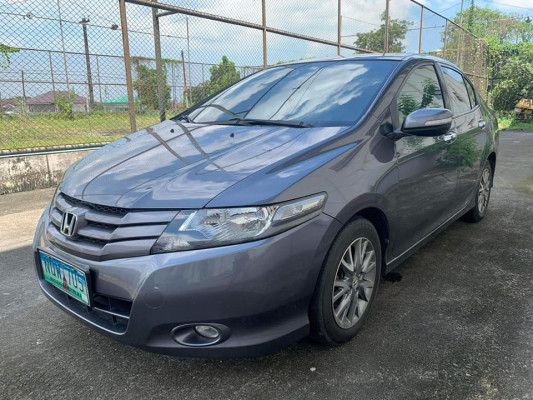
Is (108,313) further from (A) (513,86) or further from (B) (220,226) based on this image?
(A) (513,86)

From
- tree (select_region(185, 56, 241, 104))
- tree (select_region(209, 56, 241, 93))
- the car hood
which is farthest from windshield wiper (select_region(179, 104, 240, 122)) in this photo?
tree (select_region(209, 56, 241, 93))

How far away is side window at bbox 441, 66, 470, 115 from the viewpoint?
135 inches

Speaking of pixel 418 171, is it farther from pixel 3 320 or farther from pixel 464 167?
pixel 3 320

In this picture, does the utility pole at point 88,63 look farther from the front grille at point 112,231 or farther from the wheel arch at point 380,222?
the wheel arch at point 380,222

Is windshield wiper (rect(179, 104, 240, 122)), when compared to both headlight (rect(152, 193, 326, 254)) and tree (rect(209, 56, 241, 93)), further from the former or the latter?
tree (rect(209, 56, 241, 93))

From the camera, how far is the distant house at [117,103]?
21.8ft

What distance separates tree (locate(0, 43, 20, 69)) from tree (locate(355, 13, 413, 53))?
25.5 ft

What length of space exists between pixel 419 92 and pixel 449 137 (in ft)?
1.39

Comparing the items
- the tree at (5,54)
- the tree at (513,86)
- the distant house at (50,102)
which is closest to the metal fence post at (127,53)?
the tree at (5,54)

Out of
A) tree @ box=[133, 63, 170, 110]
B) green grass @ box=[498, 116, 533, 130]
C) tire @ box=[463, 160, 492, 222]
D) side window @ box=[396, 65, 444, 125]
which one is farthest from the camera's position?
green grass @ box=[498, 116, 533, 130]

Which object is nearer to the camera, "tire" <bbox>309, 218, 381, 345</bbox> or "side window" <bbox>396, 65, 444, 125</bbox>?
"tire" <bbox>309, 218, 381, 345</bbox>

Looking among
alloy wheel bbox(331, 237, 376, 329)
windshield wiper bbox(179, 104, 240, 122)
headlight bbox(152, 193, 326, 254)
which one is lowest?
alloy wheel bbox(331, 237, 376, 329)

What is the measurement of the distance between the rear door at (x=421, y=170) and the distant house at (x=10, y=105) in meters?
6.80

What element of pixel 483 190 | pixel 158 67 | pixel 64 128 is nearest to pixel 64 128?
pixel 64 128
